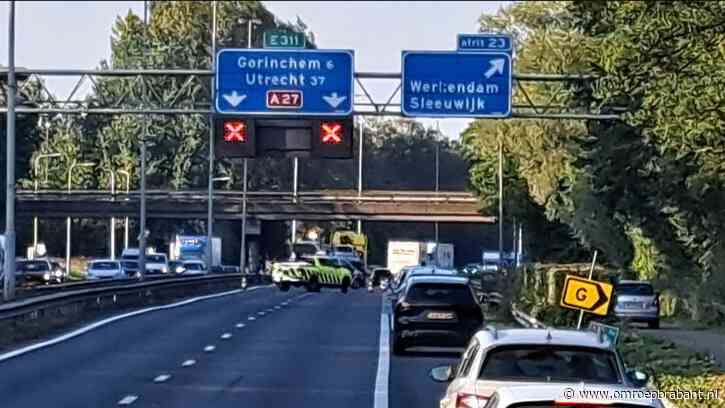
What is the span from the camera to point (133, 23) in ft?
386

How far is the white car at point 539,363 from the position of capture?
44.0 ft

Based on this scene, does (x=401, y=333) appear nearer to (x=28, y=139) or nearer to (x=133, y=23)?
(x=28, y=139)

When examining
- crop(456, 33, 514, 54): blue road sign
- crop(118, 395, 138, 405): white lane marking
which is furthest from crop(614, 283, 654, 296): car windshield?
crop(118, 395, 138, 405): white lane marking

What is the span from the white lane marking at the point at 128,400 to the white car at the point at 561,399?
425 inches

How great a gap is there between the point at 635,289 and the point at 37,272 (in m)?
31.1

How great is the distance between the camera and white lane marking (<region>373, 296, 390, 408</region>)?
73.2 feet

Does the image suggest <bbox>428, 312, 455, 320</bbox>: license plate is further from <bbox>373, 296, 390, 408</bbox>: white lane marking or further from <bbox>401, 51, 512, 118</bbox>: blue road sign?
<bbox>401, 51, 512, 118</bbox>: blue road sign

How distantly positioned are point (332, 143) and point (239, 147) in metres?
2.41

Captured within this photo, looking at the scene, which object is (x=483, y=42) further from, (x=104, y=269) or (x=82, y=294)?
(x=104, y=269)

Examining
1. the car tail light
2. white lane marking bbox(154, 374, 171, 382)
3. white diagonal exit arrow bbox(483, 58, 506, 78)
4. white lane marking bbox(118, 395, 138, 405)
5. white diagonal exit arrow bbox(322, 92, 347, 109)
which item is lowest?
white lane marking bbox(154, 374, 171, 382)

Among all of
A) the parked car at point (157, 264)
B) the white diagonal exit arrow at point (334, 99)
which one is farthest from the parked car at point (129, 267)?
the white diagonal exit arrow at point (334, 99)

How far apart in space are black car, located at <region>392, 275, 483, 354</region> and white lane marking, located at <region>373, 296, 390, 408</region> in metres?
0.60

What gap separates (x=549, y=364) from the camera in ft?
44.6

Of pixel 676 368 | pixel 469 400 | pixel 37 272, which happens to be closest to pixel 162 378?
pixel 676 368
